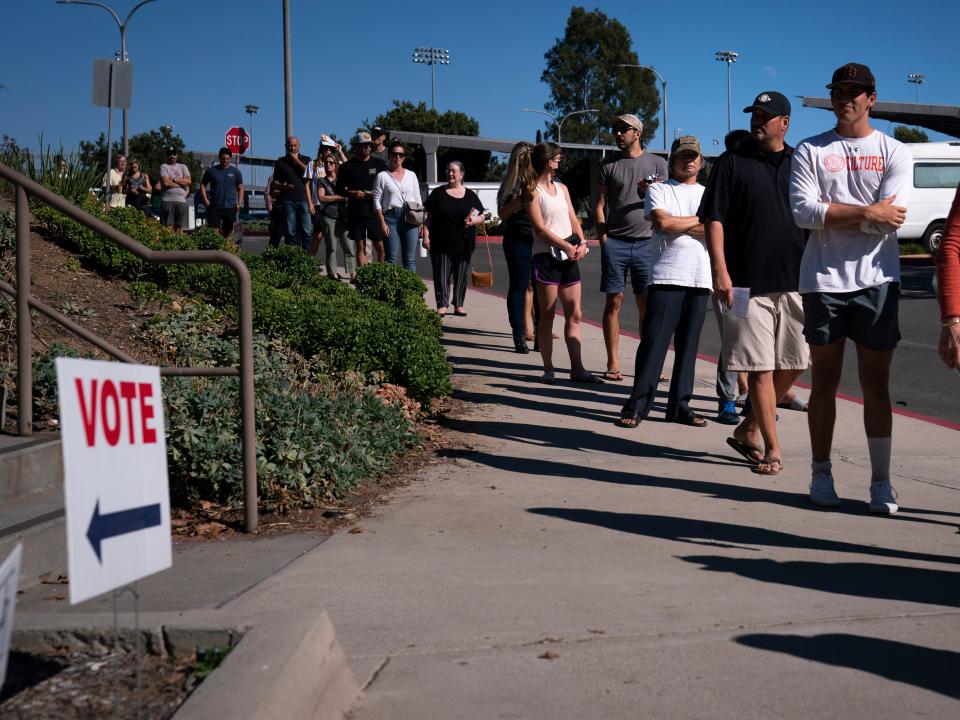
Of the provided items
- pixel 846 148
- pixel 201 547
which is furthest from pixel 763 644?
pixel 846 148

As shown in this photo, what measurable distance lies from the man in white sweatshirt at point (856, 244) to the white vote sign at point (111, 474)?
3.49 metres

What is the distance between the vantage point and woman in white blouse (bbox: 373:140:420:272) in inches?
503

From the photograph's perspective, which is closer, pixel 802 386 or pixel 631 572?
pixel 631 572

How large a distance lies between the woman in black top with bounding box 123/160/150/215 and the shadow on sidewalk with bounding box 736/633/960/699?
18796 mm

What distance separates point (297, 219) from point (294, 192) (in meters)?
0.42

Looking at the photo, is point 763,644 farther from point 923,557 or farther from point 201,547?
point 201,547

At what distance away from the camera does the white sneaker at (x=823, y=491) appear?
18.4 feet

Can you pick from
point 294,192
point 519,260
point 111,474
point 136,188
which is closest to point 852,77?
point 111,474

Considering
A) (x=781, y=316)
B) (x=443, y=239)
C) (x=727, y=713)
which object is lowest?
(x=727, y=713)

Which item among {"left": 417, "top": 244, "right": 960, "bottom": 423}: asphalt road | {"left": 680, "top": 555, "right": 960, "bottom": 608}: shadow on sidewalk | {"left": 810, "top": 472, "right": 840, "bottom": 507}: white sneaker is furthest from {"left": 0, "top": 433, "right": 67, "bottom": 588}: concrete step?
{"left": 417, "top": 244, "right": 960, "bottom": 423}: asphalt road

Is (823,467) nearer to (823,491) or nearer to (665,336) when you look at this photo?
(823,491)

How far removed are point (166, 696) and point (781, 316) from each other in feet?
14.5

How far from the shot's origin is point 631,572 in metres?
4.45

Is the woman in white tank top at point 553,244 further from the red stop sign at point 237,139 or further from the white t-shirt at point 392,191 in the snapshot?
the red stop sign at point 237,139
